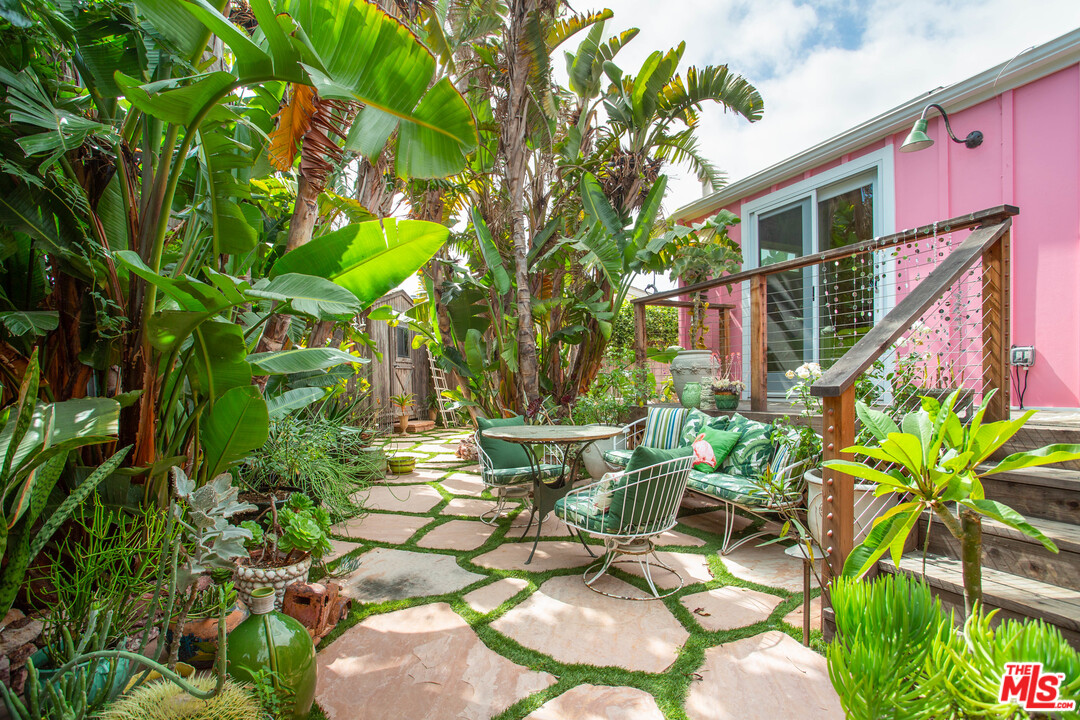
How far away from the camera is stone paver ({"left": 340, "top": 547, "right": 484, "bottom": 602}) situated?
9.70 feet

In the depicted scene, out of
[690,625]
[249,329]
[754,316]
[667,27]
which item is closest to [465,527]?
[690,625]

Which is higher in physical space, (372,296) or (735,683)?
(372,296)

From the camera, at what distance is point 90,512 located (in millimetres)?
1850

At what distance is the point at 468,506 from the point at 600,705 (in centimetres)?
316

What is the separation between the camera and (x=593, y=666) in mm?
2189

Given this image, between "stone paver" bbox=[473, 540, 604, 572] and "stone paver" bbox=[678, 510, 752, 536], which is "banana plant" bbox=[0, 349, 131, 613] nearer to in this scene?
"stone paver" bbox=[473, 540, 604, 572]

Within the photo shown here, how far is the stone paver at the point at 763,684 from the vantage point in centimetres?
188

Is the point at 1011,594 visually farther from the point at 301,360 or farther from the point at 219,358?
the point at 219,358

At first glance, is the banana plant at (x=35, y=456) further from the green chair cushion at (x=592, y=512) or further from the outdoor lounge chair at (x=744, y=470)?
the outdoor lounge chair at (x=744, y=470)

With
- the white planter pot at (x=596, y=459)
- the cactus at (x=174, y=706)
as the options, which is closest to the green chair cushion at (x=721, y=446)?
the white planter pot at (x=596, y=459)

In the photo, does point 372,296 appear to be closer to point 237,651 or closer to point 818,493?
point 237,651

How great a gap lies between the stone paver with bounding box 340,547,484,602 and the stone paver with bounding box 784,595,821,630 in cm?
178

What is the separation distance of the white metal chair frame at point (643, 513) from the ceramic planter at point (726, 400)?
7.20 feet

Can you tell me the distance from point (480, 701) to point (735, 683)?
1.06 metres
